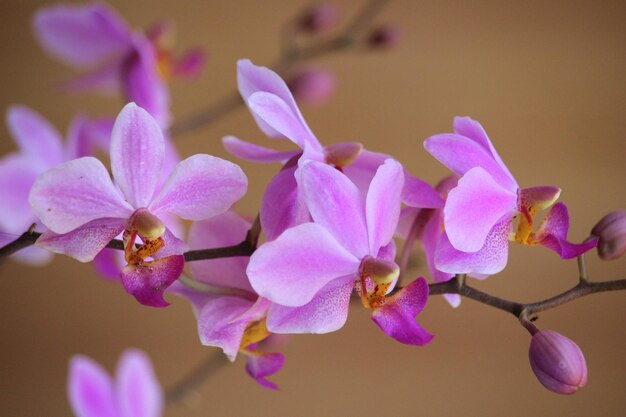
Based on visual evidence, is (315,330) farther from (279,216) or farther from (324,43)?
(324,43)

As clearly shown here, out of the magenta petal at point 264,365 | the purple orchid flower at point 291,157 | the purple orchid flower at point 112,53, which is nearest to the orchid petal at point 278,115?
the purple orchid flower at point 291,157

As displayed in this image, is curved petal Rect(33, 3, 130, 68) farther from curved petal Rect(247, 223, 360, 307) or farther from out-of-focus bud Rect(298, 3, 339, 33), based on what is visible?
curved petal Rect(247, 223, 360, 307)

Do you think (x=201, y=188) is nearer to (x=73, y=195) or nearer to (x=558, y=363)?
(x=73, y=195)

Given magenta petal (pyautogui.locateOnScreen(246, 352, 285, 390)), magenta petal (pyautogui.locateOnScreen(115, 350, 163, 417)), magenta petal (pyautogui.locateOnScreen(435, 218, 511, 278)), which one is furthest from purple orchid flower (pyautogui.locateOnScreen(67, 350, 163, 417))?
magenta petal (pyautogui.locateOnScreen(435, 218, 511, 278))

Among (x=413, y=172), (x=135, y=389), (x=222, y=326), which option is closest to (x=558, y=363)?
(x=222, y=326)

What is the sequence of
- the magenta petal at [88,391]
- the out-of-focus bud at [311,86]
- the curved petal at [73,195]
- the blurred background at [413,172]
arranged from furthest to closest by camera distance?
the blurred background at [413,172], the out-of-focus bud at [311,86], the magenta petal at [88,391], the curved petal at [73,195]

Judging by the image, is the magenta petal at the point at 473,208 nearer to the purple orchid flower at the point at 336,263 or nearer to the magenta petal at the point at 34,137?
the purple orchid flower at the point at 336,263
